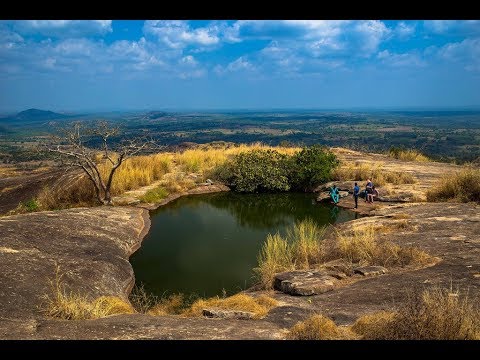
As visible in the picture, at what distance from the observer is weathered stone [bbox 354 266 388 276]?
10203 mm

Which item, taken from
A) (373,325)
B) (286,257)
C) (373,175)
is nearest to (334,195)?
(373,175)

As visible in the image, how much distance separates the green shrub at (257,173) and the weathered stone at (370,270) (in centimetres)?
1455

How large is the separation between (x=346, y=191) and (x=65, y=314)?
57.2ft

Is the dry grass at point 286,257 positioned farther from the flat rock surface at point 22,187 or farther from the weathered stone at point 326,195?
the flat rock surface at point 22,187

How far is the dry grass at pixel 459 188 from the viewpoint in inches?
690

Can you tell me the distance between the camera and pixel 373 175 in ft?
77.0

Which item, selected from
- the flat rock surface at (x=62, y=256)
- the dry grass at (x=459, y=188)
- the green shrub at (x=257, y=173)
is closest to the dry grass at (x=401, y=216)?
the dry grass at (x=459, y=188)

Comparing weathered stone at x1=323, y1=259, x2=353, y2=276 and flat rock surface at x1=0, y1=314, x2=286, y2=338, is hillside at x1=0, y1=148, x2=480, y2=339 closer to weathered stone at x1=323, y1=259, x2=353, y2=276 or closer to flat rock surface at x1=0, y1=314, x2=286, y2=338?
flat rock surface at x1=0, y1=314, x2=286, y2=338
